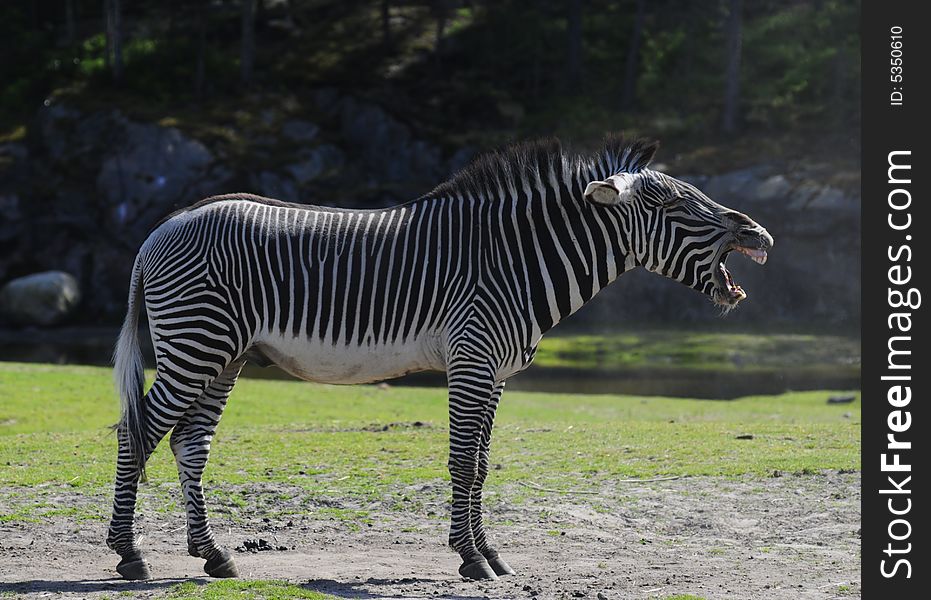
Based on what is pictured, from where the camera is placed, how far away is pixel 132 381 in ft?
25.5

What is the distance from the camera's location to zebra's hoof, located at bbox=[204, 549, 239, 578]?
7.48 meters

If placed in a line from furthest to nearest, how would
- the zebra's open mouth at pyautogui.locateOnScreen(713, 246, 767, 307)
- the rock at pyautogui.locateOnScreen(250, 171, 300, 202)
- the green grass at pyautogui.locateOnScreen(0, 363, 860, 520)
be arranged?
→ the rock at pyautogui.locateOnScreen(250, 171, 300, 202)
the green grass at pyautogui.locateOnScreen(0, 363, 860, 520)
the zebra's open mouth at pyautogui.locateOnScreen(713, 246, 767, 307)

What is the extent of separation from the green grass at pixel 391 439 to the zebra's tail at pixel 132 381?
2.03m

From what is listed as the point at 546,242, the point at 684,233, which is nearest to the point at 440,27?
the point at 546,242

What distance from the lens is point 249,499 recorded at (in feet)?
32.2

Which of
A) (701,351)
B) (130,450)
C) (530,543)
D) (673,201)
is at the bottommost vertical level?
(530,543)

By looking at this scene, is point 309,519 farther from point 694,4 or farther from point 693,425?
point 694,4

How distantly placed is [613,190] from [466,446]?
6.80ft

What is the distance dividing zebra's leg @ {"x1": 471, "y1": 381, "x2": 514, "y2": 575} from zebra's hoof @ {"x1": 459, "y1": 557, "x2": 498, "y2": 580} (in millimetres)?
178

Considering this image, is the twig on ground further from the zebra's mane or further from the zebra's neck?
the zebra's mane

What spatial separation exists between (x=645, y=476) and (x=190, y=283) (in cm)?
524

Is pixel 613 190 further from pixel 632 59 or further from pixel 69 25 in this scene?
pixel 69 25

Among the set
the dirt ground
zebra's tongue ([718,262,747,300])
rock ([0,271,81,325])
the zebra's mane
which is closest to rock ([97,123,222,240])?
rock ([0,271,81,325])

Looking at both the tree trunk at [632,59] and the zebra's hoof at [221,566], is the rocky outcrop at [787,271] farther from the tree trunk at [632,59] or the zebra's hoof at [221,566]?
the zebra's hoof at [221,566]
